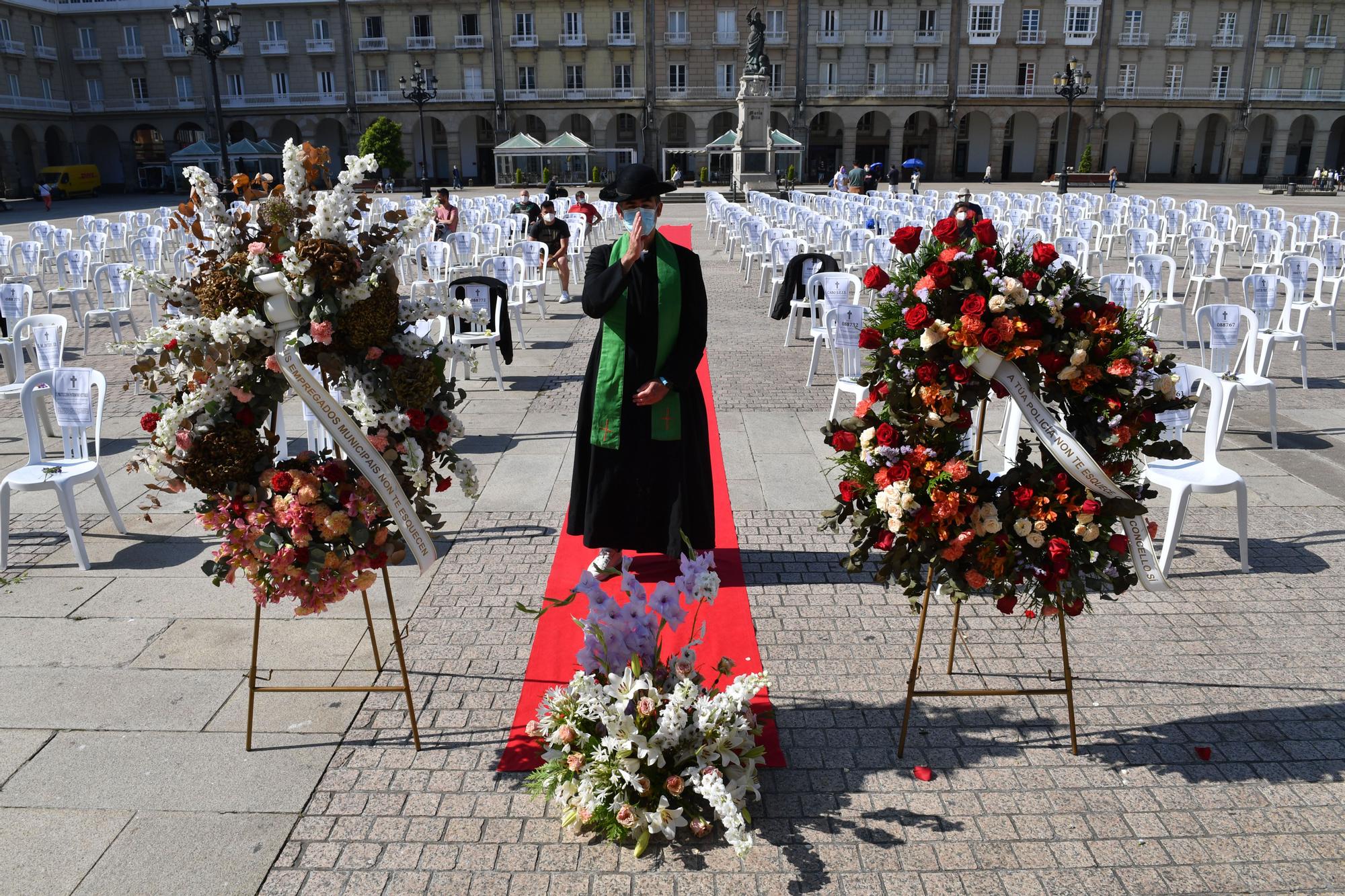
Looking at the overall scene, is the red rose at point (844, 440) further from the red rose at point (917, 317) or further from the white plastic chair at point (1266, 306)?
the white plastic chair at point (1266, 306)

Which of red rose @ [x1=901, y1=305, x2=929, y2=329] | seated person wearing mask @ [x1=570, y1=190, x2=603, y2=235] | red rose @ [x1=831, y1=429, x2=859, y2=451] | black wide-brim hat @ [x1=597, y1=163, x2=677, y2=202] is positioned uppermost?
black wide-brim hat @ [x1=597, y1=163, x2=677, y2=202]

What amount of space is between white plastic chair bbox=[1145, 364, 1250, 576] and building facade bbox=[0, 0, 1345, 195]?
158 feet

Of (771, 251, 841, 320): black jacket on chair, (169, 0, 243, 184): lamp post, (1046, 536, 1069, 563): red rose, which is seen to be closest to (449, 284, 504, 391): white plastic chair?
(771, 251, 841, 320): black jacket on chair

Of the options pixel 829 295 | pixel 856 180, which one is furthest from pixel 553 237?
pixel 856 180

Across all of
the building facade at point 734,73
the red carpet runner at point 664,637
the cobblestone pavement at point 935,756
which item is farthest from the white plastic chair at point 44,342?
the building facade at point 734,73

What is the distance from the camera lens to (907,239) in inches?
127

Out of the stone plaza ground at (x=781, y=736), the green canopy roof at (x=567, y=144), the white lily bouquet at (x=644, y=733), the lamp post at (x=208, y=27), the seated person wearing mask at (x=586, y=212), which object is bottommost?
the stone plaza ground at (x=781, y=736)

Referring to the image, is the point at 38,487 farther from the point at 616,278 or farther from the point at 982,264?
the point at 982,264

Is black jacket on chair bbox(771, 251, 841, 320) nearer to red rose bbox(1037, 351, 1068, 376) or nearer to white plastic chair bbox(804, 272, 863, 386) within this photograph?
white plastic chair bbox(804, 272, 863, 386)

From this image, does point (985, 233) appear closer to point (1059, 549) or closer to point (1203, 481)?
point (1059, 549)

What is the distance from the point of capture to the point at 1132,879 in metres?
3.00

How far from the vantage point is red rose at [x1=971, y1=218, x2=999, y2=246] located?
10.4 feet

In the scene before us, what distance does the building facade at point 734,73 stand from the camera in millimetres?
51562

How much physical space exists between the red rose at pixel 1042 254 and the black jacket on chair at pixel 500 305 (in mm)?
5737
